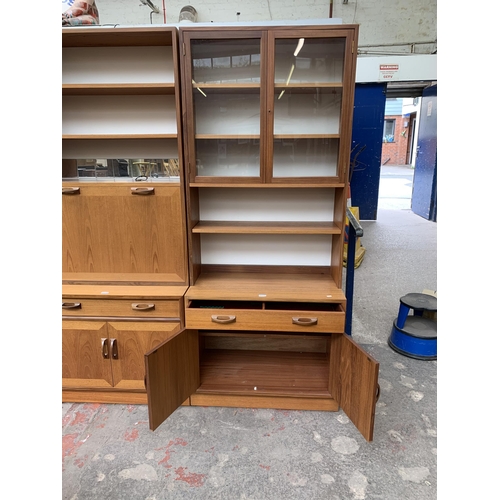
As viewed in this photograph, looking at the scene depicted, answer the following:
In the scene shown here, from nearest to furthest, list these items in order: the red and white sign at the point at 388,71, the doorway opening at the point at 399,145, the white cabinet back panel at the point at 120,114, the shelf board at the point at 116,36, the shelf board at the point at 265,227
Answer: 1. the shelf board at the point at 116,36
2. the shelf board at the point at 265,227
3. the white cabinet back panel at the point at 120,114
4. the red and white sign at the point at 388,71
5. the doorway opening at the point at 399,145

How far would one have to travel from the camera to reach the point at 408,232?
5926 millimetres

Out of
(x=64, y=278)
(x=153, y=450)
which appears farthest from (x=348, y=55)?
(x=153, y=450)

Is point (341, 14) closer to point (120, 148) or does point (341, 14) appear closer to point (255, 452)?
point (120, 148)

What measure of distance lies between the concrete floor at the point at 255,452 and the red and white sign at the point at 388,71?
462cm

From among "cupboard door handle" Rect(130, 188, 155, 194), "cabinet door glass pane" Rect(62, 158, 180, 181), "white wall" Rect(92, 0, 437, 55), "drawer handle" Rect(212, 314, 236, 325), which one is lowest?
"drawer handle" Rect(212, 314, 236, 325)

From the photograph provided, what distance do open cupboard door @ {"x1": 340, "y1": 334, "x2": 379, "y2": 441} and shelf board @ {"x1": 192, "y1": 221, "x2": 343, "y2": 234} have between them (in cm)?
61

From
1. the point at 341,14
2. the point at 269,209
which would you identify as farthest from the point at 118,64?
the point at 341,14

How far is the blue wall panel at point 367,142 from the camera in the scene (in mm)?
5520

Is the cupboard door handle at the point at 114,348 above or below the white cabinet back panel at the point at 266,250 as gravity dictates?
below

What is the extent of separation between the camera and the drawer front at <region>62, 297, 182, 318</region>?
1.92 meters

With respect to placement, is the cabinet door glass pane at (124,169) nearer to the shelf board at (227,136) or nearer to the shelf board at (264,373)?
the shelf board at (227,136)

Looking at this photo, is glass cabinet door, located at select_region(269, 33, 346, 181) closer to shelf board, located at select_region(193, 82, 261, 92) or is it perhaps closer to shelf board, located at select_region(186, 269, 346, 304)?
shelf board, located at select_region(193, 82, 261, 92)

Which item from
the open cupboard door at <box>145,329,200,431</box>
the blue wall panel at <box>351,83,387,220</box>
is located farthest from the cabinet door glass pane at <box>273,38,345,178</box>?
the blue wall panel at <box>351,83,387,220</box>

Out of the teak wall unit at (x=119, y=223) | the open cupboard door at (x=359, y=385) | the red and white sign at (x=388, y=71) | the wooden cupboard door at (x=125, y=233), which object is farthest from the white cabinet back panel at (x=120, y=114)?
the red and white sign at (x=388, y=71)
